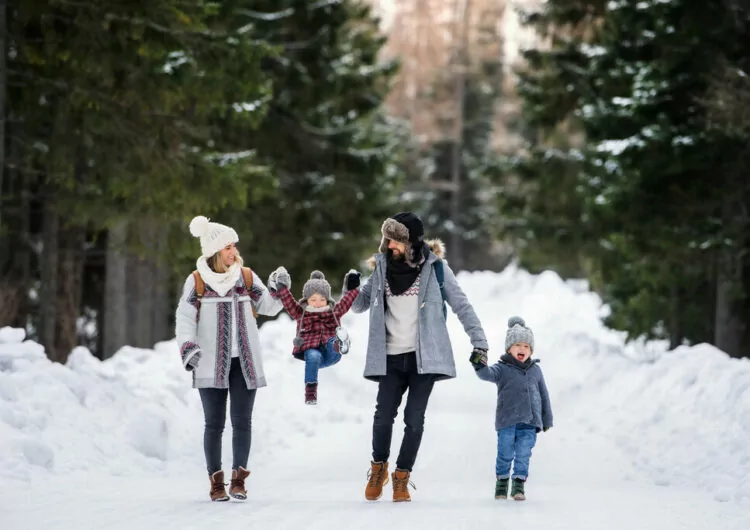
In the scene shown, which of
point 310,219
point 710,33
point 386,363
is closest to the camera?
point 386,363

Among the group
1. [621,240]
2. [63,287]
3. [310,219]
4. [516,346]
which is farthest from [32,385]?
[310,219]

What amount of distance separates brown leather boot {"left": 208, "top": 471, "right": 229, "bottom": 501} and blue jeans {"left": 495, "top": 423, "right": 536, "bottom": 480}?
2.11 metres

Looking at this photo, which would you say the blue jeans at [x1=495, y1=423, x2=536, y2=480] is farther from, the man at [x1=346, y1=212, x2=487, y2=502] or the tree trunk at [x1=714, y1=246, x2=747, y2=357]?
the tree trunk at [x1=714, y1=246, x2=747, y2=357]

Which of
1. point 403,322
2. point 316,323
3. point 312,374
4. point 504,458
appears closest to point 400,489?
point 504,458

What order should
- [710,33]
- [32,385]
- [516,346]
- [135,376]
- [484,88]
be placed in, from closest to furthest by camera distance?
[516,346] < [32,385] < [135,376] < [710,33] < [484,88]

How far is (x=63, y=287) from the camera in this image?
693 inches

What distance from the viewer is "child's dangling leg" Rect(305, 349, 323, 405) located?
8406 mm

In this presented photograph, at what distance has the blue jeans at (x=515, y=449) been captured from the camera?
862 cm

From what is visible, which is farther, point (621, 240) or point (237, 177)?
point (621, 240)

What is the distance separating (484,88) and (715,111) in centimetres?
4505

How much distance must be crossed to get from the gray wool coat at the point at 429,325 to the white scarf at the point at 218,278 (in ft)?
3.30

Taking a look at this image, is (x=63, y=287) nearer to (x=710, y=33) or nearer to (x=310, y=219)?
(x=310, y=219)

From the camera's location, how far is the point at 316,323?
8.62 metres

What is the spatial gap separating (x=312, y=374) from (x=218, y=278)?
1.10 meters
